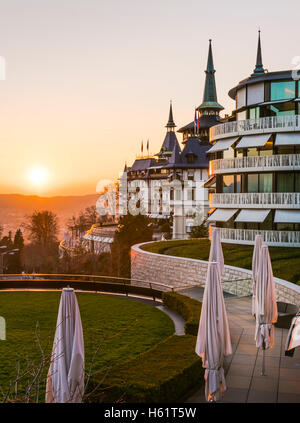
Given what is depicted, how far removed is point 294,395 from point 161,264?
23514 mm

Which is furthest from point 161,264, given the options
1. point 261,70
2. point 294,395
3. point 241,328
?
point 261,70

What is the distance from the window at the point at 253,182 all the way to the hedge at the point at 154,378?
1105 inches

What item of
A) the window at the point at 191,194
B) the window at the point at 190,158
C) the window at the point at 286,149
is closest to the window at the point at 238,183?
the window at the point at 286,149

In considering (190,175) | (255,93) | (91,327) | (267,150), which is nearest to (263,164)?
(267,150)

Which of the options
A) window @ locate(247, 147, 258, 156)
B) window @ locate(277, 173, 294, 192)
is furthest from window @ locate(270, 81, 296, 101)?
window @ locate(277, 173, 294, 192)

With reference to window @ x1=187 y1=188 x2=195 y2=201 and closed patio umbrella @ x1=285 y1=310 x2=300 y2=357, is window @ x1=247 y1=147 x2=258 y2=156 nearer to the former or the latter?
closed patio umbrella @ x1=285 y1=310 x2=300 y2=357

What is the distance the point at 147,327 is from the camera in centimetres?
2122

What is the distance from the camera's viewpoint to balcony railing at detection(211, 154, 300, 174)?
37.7m

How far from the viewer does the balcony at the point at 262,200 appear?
37281mm

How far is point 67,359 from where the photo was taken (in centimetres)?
953

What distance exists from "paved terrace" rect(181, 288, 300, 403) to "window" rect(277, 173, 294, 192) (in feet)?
72.9

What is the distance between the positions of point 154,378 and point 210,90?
4142 inches
